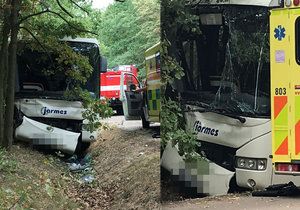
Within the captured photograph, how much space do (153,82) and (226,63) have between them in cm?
63

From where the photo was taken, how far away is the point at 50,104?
1052cm

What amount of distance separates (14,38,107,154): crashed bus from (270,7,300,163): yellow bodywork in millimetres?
6643

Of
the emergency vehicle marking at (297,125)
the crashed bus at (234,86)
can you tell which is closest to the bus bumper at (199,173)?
the crashed bus at (234,86)

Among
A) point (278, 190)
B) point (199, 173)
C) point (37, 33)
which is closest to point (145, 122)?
point (199, 173)

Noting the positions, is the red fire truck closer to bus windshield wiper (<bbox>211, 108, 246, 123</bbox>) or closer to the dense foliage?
the dense foliage

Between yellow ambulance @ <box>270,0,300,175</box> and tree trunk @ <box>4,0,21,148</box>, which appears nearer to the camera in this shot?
yellow ambulance @ <box>270,0,300,175</box>

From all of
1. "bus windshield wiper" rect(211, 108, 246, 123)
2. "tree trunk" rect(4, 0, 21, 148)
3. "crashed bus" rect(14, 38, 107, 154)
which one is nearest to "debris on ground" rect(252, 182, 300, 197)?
"bus windshield wiper" rect(211, 108, 246, 123)

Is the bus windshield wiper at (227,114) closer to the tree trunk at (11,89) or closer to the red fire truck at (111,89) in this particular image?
the red fire truck at (111,89)

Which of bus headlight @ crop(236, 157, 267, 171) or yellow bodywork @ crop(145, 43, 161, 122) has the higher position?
yellow bodywork @ crop(145, 43, 161, 122)

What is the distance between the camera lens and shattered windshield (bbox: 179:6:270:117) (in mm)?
3436

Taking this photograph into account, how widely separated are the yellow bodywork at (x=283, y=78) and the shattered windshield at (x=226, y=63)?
9 centimetres

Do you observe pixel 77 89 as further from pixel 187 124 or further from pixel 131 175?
pixel 187 124

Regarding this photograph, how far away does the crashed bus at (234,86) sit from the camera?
3.35 metres

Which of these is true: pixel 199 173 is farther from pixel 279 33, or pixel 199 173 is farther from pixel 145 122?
pixel 279 33
